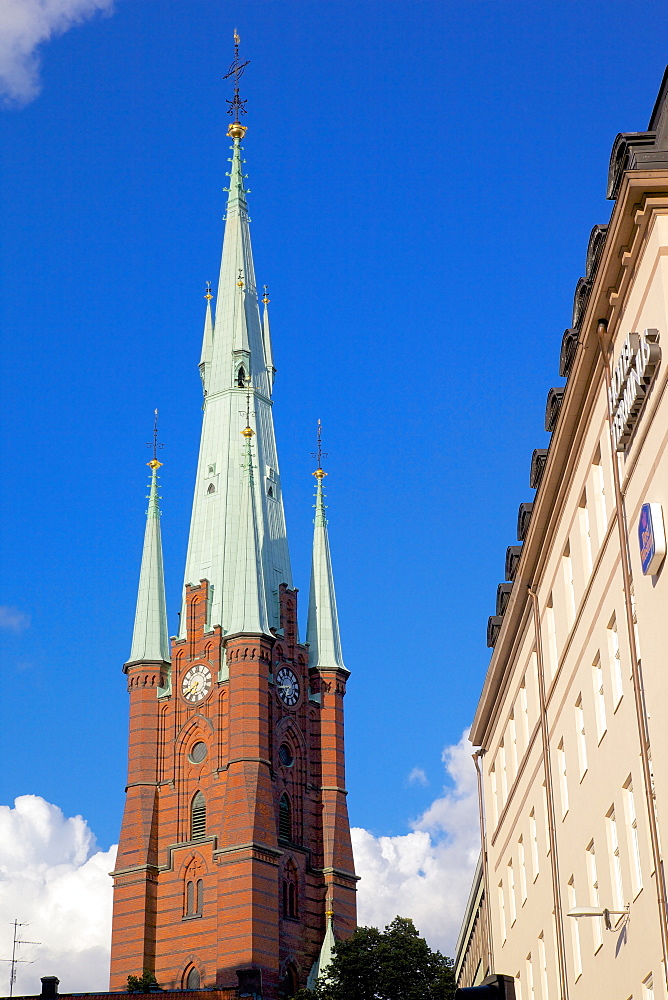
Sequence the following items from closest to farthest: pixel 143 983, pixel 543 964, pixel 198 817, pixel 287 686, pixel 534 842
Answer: pixel 543 964 → pixel 534 842 → pixel 143 983 → pixel 198 817 → pixel 287 686

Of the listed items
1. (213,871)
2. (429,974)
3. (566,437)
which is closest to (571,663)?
(566,437)

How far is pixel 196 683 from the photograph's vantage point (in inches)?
4341

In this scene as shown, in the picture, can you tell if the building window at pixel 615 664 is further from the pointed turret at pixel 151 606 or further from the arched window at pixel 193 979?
the pointed turret at pixel 151 606

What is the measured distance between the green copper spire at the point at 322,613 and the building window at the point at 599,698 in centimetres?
8216

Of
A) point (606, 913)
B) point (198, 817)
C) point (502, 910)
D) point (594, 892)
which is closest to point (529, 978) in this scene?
point (502, 910)

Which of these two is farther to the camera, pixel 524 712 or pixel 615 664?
pixel 524 712

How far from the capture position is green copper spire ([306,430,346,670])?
376 ft

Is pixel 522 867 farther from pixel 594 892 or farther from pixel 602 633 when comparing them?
pixel 602 633

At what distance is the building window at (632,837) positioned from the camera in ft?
92.2

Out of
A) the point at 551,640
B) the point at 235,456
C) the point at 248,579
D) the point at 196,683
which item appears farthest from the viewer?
the point at 235,456

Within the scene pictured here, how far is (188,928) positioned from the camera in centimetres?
10219

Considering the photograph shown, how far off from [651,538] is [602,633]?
5.24 m

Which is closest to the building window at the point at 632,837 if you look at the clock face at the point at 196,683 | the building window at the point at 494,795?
the building window at the point at 494,795

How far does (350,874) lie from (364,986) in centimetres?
2450
